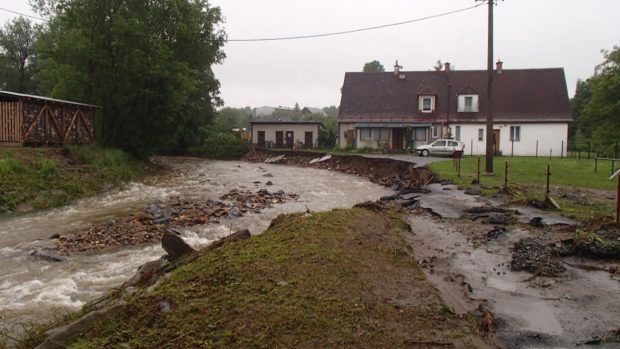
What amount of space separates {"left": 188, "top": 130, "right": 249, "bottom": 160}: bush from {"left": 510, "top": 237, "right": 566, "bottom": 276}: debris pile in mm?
42654

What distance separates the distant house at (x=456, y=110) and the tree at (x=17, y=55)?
35.5m

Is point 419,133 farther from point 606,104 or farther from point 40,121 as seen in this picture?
point 40,121

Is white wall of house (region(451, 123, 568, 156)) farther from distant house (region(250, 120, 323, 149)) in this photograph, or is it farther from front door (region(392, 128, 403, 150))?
distant house (region(250, 120, 323, 149))

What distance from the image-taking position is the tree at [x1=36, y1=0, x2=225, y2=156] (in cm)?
2911

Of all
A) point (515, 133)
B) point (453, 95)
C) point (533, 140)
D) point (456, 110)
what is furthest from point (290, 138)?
point (533, 140)

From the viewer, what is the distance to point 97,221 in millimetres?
14172

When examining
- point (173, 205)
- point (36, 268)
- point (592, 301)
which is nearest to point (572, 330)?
point (592, 301)

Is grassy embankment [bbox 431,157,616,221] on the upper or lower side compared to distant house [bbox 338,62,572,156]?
lower

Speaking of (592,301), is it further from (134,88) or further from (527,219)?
(134,88)

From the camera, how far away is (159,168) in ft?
110

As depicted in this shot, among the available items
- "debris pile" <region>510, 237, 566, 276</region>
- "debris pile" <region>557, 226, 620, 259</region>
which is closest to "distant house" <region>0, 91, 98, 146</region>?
"debris pile" <region>510, 237, 566, 276</region>

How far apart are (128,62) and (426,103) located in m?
26.4

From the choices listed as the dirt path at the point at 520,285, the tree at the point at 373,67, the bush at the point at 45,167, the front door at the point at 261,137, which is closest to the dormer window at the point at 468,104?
the front door at the point at 261,137

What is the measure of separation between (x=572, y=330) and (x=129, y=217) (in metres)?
12.7
